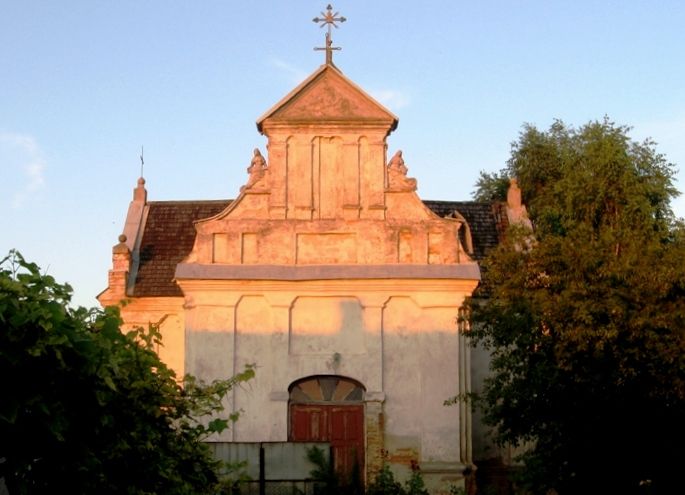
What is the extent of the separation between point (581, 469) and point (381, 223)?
833 cm

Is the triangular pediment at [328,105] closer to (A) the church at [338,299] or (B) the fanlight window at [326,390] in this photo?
(A) the church at [338,299]

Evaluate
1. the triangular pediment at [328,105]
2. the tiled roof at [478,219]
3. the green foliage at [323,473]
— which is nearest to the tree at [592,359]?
the green foliage at [323,473]

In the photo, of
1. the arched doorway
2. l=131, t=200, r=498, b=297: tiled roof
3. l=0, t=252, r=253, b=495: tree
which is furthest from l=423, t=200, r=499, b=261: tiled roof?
l=0, t=252, r=253, b=495: tree

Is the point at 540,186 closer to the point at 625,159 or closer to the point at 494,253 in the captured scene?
the point at 625,159

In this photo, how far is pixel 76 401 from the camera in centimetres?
1031

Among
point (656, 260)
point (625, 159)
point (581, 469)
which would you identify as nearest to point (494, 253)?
point (656, 260)

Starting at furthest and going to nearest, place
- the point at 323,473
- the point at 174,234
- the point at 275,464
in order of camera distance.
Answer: the point at 174,234 → the point at 323,473 → the point at 275,464

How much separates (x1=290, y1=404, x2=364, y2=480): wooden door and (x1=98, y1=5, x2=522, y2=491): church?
0.09 feet

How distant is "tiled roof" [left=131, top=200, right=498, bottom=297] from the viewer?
29531 millimetres

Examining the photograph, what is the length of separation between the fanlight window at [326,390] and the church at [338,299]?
0.09 feet

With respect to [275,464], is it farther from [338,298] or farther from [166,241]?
[166,241]

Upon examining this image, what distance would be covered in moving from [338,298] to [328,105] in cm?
453

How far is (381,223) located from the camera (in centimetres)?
2650

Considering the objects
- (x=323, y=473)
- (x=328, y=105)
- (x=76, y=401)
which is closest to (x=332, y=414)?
(x=323, y=473)
